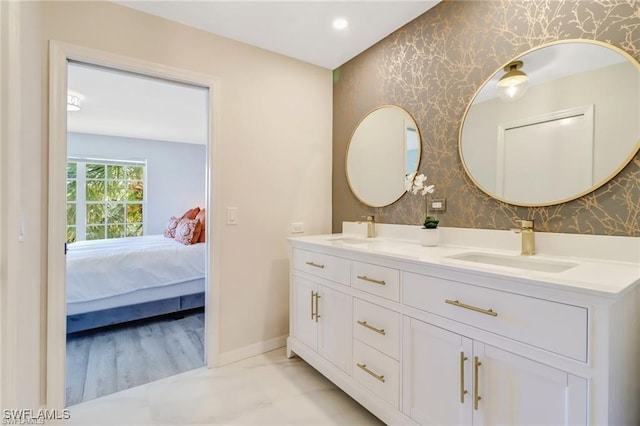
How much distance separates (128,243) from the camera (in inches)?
145

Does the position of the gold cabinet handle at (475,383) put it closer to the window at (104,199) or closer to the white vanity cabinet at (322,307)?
the white vanity cabinet at (322,307)

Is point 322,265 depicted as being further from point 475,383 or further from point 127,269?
point 127,269

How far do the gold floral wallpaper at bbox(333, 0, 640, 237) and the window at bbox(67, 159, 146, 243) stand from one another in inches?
171

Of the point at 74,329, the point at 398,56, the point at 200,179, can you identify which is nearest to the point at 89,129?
the point at 200,179

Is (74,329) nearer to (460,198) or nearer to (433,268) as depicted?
(433,268)

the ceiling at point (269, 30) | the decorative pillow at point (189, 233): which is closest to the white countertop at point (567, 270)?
the ceiling at point (269, 30)

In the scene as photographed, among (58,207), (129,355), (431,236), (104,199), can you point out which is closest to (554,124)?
(431,236)

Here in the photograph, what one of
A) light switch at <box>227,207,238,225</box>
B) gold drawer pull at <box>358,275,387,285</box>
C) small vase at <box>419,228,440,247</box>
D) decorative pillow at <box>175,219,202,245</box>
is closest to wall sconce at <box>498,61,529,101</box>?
small vase at <box>419,228,440,247</box>

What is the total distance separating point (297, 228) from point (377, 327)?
48.4 inches

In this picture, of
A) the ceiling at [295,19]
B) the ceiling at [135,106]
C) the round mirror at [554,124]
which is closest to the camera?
the round mirror at [554,124]

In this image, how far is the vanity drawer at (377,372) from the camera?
149 cm

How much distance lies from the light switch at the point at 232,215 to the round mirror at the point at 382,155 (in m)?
0.97

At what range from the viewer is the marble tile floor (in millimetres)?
1656

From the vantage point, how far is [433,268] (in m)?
1.31
